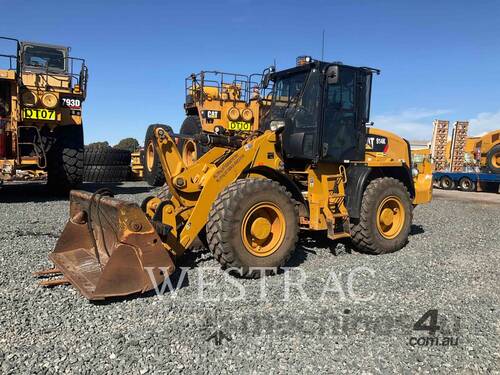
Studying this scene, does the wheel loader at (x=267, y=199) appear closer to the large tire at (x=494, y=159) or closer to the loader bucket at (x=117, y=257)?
the loader bucket at (x=117, y=257)

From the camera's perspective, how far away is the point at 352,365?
10.6 feet

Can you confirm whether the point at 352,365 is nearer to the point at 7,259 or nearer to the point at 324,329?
the point at 324,329

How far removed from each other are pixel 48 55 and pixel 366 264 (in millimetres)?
10610

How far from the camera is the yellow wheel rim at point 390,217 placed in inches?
259

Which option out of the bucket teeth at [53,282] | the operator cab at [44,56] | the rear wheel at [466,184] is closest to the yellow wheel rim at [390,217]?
the bucket teeth at [53,282]

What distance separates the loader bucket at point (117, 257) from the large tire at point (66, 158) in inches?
223

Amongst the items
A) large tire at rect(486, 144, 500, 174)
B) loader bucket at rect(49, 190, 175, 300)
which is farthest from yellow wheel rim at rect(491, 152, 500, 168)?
loader bucket at rect(49, 190, 175, 300)

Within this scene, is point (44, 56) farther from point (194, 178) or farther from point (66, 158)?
point (194, 178)

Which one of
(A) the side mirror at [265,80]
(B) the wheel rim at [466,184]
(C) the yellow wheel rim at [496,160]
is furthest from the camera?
(B) the wheel rim at [466,184]

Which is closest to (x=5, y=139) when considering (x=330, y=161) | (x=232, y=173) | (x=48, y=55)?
(x=48, y=55)

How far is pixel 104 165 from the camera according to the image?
14.3 meters

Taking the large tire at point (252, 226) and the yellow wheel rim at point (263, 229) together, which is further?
the yellow wheel rim at point (263, 229)

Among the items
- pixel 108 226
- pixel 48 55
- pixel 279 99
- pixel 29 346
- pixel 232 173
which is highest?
pixel 48 55

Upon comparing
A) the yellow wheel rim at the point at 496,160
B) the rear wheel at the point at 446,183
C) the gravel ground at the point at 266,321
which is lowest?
the gravel ground at the point at 266,321
